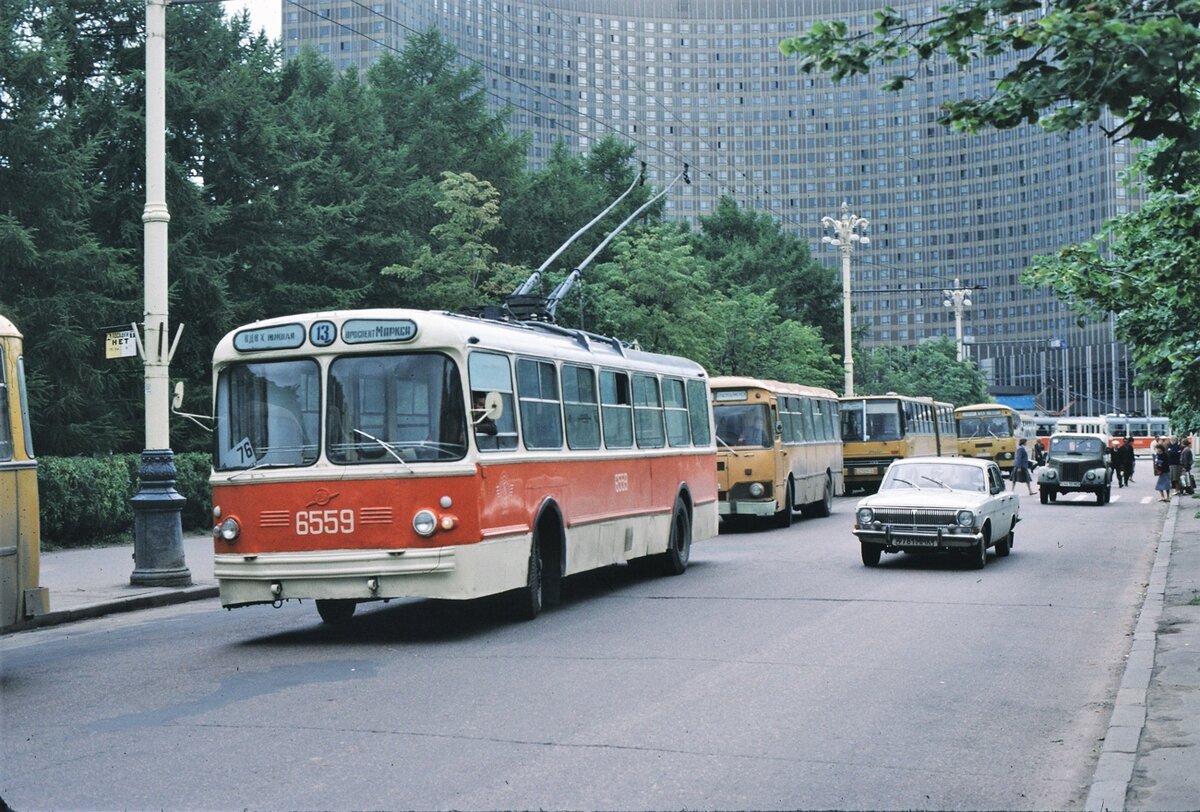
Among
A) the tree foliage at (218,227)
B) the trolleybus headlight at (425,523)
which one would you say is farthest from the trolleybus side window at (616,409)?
the tree foliage at (218,227)

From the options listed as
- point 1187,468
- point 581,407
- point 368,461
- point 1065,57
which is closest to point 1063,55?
point 1065,57

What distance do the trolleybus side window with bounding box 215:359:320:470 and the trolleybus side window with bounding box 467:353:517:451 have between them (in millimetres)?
1364

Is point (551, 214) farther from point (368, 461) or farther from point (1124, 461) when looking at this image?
point (368, 461)

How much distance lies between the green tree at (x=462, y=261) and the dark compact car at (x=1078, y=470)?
15.6m

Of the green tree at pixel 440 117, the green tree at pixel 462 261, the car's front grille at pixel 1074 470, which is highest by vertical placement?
the green tree at pixel 440 117

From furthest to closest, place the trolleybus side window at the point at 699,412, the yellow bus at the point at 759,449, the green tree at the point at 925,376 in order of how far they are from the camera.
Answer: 1. the green tree at the point at 925,376
2. the yellow bus at the point at 759,449
3. the trolleybus side window at the point at 699,412

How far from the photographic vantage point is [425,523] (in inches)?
486

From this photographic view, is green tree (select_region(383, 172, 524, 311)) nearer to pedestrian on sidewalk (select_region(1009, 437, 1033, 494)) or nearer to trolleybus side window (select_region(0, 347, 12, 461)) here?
pedestrian on sidewalk (select_region(1009, 437, 1033, 494))

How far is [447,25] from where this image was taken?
170 metres

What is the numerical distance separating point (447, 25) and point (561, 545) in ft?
532

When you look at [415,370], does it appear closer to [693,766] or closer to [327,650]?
[327,650]

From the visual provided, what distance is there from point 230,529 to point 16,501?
2146 mm

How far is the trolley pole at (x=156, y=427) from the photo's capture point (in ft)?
58.0

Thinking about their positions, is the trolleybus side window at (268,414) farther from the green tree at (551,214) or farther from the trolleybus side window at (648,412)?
the green tree at (551,214)
